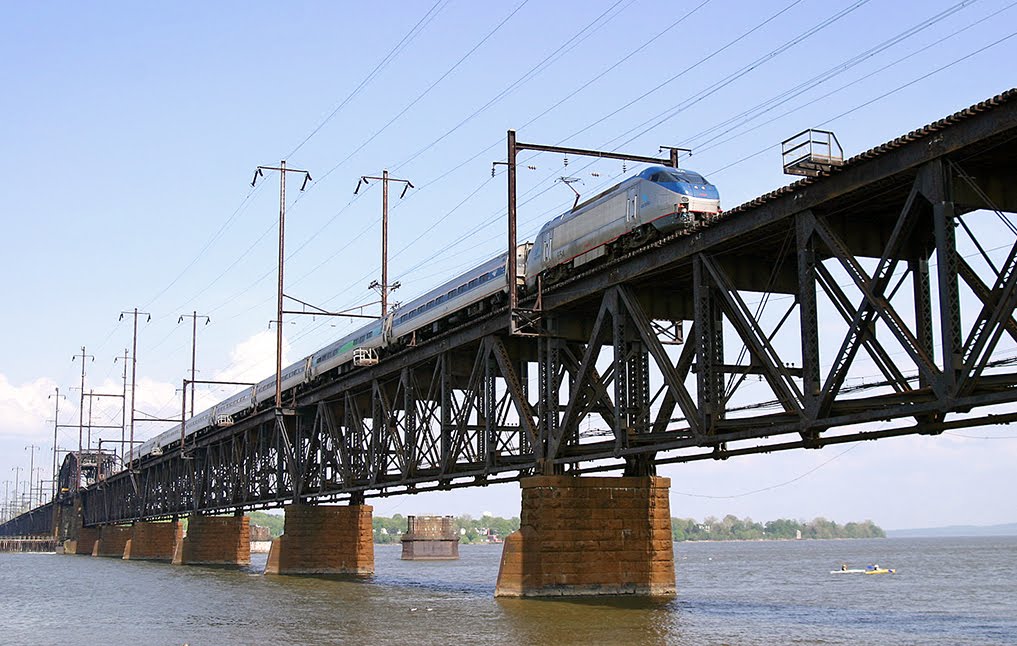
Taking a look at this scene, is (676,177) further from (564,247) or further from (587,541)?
(587,541)

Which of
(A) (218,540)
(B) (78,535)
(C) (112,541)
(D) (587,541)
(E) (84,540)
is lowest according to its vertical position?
(E) (84,540)

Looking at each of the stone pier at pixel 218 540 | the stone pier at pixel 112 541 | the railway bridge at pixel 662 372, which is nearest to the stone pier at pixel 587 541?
the railway bridge at pixel 662 372

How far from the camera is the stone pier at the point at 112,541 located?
426ft

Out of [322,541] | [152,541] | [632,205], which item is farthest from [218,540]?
[632,205]

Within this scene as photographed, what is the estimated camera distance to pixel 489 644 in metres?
27.7

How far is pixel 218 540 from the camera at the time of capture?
295 feet

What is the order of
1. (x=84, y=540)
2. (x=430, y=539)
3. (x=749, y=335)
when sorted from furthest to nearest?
(x=84, y=540), (x=430, y=539), (x=749, y=335)

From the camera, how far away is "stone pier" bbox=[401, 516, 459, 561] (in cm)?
14625

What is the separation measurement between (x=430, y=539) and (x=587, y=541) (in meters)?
113

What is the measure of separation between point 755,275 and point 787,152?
5.26 metres

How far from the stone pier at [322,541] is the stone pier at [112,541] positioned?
224ft

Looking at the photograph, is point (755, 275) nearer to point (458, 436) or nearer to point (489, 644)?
point (489, 644)

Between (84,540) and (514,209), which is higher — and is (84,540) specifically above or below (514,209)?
below

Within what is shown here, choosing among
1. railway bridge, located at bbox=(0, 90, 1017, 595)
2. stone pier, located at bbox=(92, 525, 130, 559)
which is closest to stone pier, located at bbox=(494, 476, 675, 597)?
railway bridge, located at bbox=(0, 90, 1017, 595)
